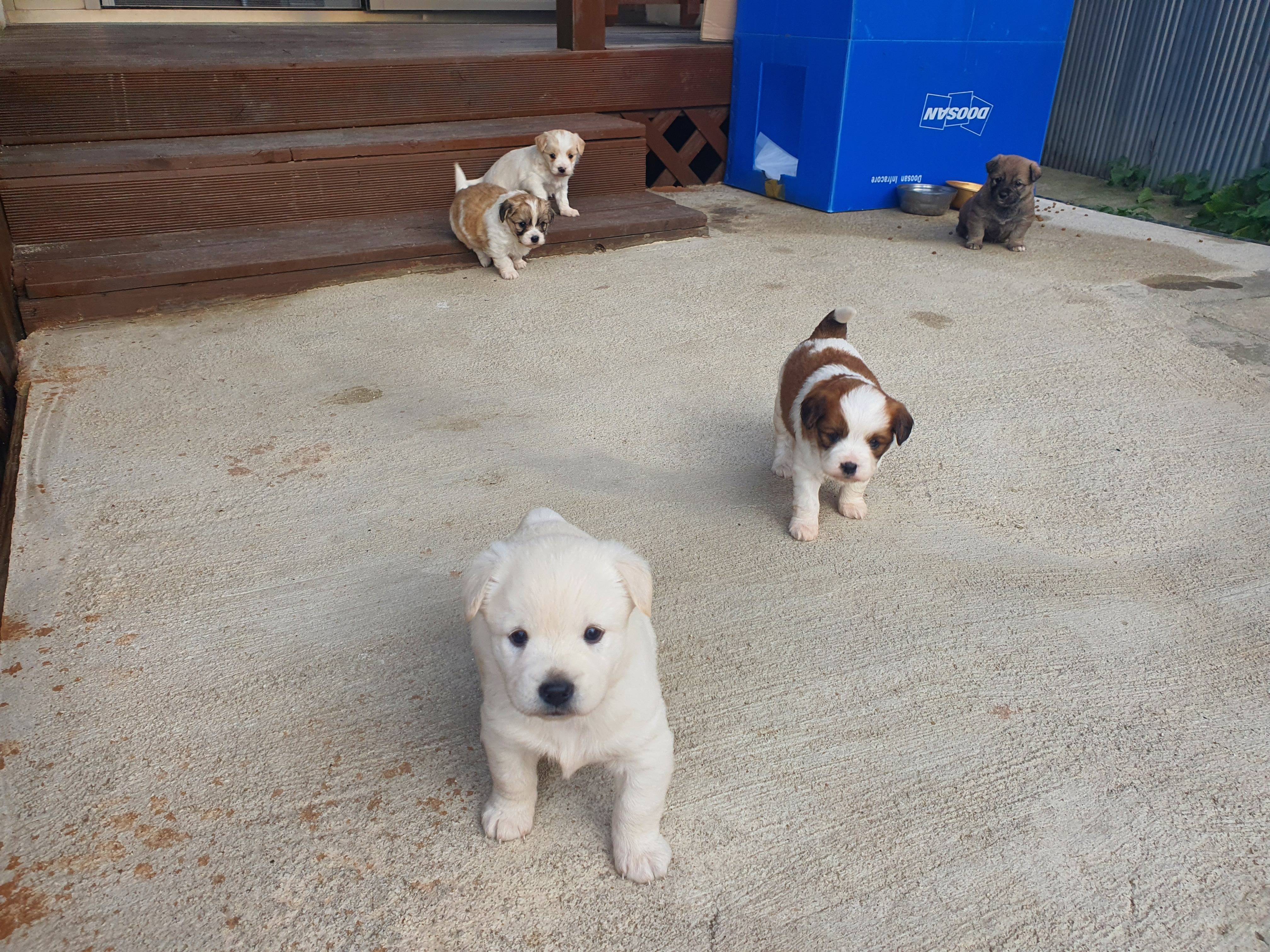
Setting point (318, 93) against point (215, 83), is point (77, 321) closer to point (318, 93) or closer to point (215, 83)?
point (215, 83)

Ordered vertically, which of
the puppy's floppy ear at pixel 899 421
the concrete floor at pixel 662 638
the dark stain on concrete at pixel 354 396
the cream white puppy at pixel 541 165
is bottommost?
the concrete floor at pixel 662 638

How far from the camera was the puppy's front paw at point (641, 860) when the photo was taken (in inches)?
75.3

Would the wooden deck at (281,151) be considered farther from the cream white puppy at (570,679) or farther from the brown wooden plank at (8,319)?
the cream white puppy at (570,679)

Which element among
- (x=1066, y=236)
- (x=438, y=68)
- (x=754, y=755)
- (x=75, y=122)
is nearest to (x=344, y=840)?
(x=754, y=755)

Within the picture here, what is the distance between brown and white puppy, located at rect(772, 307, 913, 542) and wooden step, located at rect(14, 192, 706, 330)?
9.57ft

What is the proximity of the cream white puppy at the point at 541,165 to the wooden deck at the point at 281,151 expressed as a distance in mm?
313

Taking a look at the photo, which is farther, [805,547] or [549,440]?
[549,440]

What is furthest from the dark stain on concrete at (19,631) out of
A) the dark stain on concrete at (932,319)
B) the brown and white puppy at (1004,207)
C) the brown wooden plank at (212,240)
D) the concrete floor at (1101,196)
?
the concrete floor at (1101,196)

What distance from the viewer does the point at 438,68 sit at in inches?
254

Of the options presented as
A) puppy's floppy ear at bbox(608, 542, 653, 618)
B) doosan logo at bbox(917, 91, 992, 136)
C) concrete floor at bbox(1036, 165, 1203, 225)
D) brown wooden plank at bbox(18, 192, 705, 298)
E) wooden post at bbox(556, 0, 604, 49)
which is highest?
wooden post at bbox(556, 0, 604, 49)

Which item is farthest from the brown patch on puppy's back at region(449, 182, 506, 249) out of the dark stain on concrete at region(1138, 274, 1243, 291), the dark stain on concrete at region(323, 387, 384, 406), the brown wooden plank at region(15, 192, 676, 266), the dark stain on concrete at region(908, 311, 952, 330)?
the dark stain on concrete at region(1138, 274, 1243, 291)

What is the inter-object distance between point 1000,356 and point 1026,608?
2.27m

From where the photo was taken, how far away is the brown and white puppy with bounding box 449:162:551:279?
5.42m

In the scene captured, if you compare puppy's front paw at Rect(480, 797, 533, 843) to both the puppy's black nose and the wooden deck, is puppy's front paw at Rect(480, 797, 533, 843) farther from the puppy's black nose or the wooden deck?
the wooden deck
